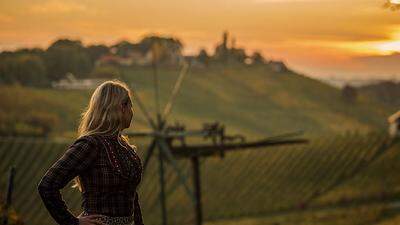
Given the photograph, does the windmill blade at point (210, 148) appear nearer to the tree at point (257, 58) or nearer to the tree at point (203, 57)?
the tree at point (203, 57)

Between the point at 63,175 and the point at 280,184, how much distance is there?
4513 centimetres

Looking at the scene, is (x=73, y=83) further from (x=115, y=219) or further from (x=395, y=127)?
(x=115, y=219)

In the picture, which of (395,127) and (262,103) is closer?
(395,127)

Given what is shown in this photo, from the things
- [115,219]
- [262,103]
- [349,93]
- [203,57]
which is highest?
[115,219]

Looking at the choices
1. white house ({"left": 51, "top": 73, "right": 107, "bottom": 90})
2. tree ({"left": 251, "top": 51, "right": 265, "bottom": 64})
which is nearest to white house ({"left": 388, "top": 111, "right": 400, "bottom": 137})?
white house ({"left": 51, "top": 73, "right": 107, "bottom": 90})

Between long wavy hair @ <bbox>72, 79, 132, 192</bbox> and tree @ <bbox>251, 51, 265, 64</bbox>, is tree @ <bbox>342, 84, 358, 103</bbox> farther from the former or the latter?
long wavy hair @ <bbox>72, 79, 132, 192</bbox>

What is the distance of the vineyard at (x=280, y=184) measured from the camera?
40.3m

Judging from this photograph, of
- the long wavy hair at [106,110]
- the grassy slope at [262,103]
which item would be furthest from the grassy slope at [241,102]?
the long wavy hair at [106,110]

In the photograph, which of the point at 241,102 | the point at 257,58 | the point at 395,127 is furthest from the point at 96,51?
the point at 395,127

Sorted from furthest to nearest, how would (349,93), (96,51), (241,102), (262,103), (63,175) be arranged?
1. (96,51)
2. (349,93)
3. (262,103)
4. (241,102)
5. (63,175)

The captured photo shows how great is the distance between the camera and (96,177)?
4.18 metres

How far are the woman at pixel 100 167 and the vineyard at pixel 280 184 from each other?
104ft

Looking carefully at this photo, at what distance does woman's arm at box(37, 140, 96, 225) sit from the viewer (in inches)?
160

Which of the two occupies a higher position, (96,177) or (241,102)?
(96,177)
